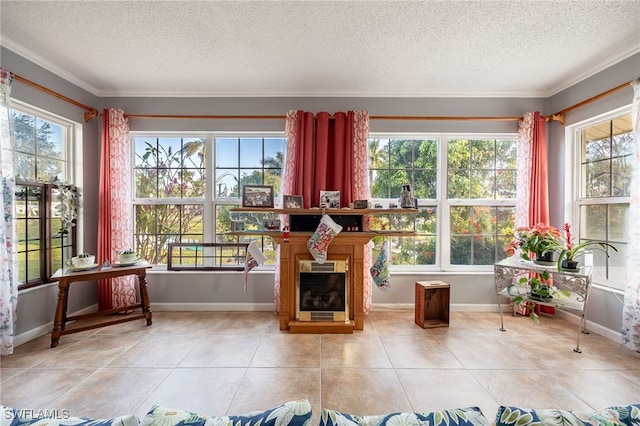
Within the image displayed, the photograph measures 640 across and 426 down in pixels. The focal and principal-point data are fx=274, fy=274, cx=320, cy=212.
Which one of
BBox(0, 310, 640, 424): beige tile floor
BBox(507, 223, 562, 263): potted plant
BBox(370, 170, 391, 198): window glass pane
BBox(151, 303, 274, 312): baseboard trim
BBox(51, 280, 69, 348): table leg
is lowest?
BBox(0, 310, 640, 424): beige tile floor

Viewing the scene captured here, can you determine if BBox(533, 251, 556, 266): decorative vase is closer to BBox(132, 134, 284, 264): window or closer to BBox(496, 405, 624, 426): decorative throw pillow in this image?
BBox(496, 405, 624, 426): decorative throw pillow

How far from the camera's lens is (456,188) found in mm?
3412

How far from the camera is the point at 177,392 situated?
1836 millimetres

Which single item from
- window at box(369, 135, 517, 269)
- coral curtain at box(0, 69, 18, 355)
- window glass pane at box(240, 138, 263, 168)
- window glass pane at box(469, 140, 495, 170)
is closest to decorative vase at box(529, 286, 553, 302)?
window at box(369, 135, 517, 269)

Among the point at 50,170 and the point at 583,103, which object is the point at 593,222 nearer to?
the point at 583,103

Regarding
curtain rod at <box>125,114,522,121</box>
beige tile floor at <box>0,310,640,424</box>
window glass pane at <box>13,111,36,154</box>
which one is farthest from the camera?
curtain rod at <box>125,114,522,121</box>

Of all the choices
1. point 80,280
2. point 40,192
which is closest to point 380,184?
point 80,280

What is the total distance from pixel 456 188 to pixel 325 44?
228cm

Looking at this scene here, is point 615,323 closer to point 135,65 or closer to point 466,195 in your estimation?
point 466,195

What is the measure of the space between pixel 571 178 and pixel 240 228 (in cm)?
388

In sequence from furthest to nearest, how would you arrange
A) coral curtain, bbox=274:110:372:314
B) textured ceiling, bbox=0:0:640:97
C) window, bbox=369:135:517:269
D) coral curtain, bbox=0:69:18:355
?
window, bbox=369:135:517:269
coral curtain, bbox=274:110:372:314
coral curtain, bbox=0:69:18:355
textured ceiling, bbox=0:0:640:97

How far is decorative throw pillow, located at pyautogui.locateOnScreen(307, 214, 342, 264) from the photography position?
8.91 ft

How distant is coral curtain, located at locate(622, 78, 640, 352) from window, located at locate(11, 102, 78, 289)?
5.29 metres

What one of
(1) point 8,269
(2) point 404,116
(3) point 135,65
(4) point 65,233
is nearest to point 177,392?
(1) point 8,269
